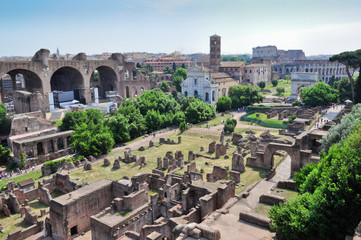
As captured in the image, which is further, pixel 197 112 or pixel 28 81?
pixel 28 81

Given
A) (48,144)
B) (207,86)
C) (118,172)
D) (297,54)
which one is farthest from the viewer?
(297,54)

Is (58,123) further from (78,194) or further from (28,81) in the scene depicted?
(78,194)

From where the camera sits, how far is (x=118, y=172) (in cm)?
3216

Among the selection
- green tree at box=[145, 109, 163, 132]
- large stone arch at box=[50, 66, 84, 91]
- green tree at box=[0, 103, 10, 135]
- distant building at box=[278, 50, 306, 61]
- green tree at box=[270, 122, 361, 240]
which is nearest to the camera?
green tree at box=[270, 122, 361, 240]

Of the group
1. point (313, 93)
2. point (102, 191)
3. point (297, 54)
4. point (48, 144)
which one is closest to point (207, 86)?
point (313, 93)

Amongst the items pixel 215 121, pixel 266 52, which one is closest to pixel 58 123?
pixel 215 121

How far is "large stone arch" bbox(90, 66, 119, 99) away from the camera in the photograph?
7969 cm

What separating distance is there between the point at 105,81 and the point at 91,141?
154 feet

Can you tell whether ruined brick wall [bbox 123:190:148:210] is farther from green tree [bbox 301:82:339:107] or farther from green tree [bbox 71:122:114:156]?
green tree [bbox 301:82:339:107]

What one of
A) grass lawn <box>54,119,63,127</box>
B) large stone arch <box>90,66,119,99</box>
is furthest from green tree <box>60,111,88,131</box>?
large stone arch <box>90,66,119,99</box>

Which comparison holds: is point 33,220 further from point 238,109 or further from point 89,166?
point 238,109

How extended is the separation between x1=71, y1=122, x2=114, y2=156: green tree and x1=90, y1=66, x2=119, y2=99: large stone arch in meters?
39.8

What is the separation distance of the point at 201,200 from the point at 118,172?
52.1 ft

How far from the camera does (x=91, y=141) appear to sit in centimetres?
3838
